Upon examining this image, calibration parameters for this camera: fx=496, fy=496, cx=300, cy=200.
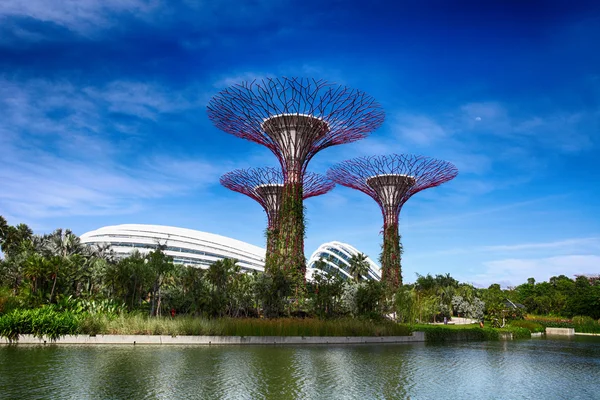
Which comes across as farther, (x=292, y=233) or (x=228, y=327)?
(x=292, y=233)

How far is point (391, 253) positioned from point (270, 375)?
42.1 metres

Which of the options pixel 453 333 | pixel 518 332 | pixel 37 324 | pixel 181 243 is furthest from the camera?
pixel 181 243

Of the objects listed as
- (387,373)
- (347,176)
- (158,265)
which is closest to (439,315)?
(347,176)

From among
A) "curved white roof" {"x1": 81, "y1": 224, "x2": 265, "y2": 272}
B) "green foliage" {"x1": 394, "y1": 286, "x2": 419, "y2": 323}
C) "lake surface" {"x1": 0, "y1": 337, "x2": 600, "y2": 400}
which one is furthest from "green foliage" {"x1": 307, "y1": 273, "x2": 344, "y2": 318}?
"curved white roof" {"x1": 81, "y1": 224, "x2": 265, "y2": 272}

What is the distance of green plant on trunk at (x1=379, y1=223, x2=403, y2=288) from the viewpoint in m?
54.3

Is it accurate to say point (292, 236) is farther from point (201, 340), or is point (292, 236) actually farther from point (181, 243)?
point (181, 243)

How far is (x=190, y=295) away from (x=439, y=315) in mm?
36284

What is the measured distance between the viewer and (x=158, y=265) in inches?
1174

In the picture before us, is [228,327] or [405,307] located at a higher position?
[405,307]

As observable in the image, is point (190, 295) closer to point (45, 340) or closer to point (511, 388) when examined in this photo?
point (45, 340)

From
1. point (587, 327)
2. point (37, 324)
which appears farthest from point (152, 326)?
point (587, 327)

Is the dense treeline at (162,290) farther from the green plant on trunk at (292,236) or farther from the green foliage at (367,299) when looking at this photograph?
the green plant on trunk at (292,236)

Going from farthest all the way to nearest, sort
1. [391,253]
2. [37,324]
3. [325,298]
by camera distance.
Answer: [391,253]
[325,298]
[37,324]

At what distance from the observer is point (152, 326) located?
23.2 metres
